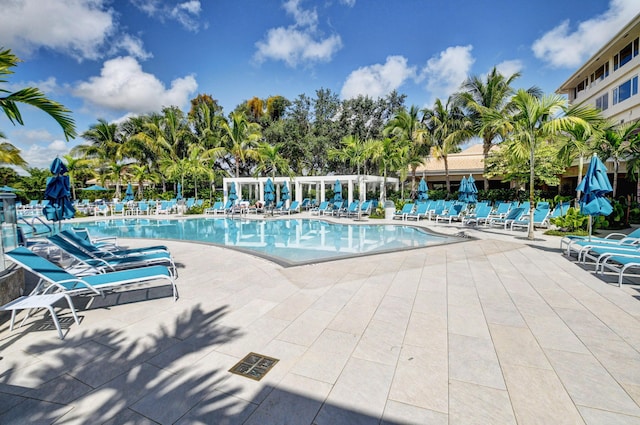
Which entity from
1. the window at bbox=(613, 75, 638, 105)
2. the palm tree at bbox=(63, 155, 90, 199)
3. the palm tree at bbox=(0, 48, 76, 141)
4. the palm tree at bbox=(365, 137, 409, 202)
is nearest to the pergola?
the palm tree at bbox=(365, 137, 409, 202)

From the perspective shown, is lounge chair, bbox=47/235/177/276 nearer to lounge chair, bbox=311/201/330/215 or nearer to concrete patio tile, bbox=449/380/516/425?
concrete patio tile, bbox=449/380/516/425

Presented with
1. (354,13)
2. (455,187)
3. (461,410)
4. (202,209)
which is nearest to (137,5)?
(354,13)

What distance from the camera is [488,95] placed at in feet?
61.1

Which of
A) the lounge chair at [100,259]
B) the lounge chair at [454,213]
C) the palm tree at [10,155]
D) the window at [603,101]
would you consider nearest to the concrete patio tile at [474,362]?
the lounge chair at [100,259]

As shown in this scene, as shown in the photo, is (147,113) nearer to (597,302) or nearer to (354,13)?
(354,13)

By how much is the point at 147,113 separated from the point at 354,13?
74.6 ft

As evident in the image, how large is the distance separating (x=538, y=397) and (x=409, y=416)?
102 centimetres

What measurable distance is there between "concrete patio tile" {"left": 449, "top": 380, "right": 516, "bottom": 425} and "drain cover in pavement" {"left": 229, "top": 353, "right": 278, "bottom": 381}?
1471 millimetres

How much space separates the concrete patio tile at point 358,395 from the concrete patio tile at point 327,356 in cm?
9

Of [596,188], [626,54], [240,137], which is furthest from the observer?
[240,137]

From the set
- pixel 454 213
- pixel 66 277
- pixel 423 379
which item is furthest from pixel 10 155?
pixel 454 213

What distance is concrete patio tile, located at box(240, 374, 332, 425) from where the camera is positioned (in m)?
2.05

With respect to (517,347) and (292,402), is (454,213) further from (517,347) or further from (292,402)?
(292,402)

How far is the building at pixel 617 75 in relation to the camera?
1725cm
